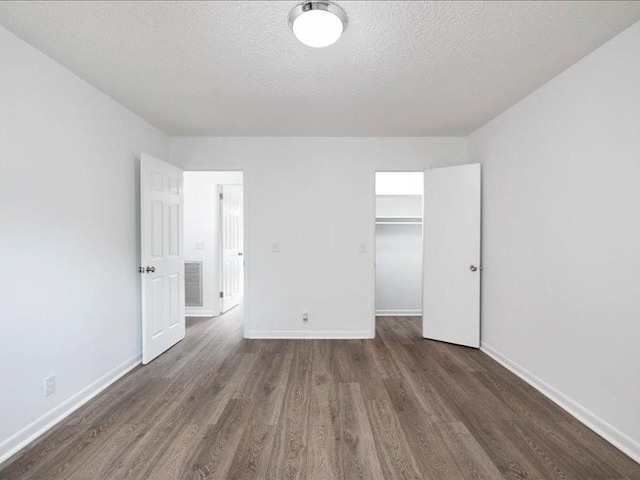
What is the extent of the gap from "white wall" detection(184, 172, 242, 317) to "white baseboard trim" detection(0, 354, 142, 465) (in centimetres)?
190

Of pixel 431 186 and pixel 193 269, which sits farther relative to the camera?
pixel 193 269

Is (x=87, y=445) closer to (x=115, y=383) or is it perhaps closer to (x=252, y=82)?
(x=115, y=383)

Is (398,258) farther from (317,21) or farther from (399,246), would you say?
(317,21)

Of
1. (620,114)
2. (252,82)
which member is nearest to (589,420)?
(620,114)

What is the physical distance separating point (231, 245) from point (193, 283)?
34.1 inches

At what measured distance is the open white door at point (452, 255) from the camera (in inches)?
130

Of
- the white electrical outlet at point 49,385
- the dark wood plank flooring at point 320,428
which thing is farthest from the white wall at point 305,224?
the white electrical outlet at point 49,385

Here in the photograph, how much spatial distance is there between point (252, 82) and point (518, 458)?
2983 millimetres

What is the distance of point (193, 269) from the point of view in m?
4.66

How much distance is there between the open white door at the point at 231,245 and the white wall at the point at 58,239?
1.93m

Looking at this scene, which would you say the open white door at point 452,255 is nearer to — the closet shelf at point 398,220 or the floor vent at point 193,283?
the closet shelf at point 398,220

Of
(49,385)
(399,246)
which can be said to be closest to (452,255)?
(399,246)

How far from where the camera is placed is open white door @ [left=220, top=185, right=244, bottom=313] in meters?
4.79

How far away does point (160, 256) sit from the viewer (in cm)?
312
